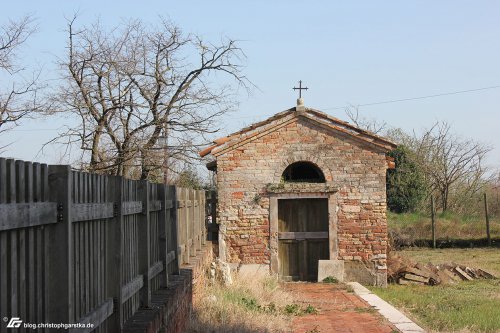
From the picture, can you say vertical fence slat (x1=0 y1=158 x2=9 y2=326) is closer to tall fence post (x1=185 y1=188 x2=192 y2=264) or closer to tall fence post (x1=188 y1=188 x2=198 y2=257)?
tall fence post (x1=185 y1=188 x2=192 y2=264)

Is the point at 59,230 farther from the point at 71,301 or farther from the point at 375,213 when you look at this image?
the point at 375,213


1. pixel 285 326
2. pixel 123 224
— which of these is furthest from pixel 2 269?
pixel 285 326

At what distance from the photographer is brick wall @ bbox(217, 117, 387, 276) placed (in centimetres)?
1778

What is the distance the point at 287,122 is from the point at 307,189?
1836 mm

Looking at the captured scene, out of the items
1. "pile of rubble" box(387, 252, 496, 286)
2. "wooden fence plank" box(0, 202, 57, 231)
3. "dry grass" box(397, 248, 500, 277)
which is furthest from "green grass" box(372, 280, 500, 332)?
"wooden fence plank" box(0, 202, 57, 231)

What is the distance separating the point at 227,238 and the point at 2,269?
49.3ft

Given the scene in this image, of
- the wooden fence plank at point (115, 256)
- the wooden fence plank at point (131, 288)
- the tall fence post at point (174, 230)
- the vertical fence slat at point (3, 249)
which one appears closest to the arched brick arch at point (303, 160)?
the tall fence post at point (174, 230)

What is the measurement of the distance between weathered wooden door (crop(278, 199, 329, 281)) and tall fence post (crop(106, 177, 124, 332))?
12.9 m

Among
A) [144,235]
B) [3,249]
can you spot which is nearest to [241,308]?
[144,235]

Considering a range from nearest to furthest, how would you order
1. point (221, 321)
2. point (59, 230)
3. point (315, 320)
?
point (59, 230), point (221, 321), point (315, 320)

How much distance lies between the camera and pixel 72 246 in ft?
13.0

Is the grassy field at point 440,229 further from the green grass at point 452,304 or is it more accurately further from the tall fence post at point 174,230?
the tall fence post at point 174,230

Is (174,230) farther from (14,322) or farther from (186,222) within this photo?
(14,322)

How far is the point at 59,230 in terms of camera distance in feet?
12.2
